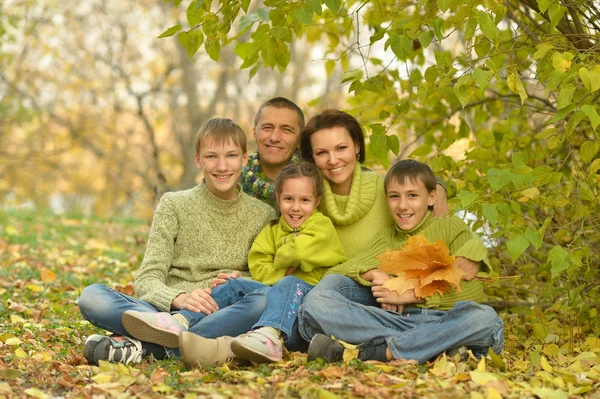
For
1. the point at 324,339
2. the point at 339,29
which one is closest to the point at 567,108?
the point at 324,339

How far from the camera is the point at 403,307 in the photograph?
3.32 meters

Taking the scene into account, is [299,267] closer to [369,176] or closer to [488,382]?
[369,176]

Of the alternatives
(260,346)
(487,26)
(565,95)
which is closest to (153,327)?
(260,346)

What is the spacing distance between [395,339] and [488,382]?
1.77 feet

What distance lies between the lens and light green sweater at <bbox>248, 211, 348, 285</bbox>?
11.1ft

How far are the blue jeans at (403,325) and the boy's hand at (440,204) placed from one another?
0.63 m

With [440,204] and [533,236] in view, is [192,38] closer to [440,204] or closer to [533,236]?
[440,204]

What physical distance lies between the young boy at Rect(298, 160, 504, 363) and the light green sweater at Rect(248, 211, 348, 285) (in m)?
0.11

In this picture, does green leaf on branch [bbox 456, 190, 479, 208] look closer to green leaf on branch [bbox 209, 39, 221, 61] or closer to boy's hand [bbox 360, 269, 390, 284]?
boy's hand [bbox 360, 269, 390, 284]

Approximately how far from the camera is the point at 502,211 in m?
2.92

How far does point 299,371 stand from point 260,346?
21cm

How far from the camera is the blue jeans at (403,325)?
304 cm

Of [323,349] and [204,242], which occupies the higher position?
[204,242]

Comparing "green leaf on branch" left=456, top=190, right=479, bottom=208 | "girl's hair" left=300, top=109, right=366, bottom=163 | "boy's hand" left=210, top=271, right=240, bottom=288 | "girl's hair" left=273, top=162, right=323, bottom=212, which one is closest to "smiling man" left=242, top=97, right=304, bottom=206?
"girl's hair" left=300, top=109, right=366, bottom=163
